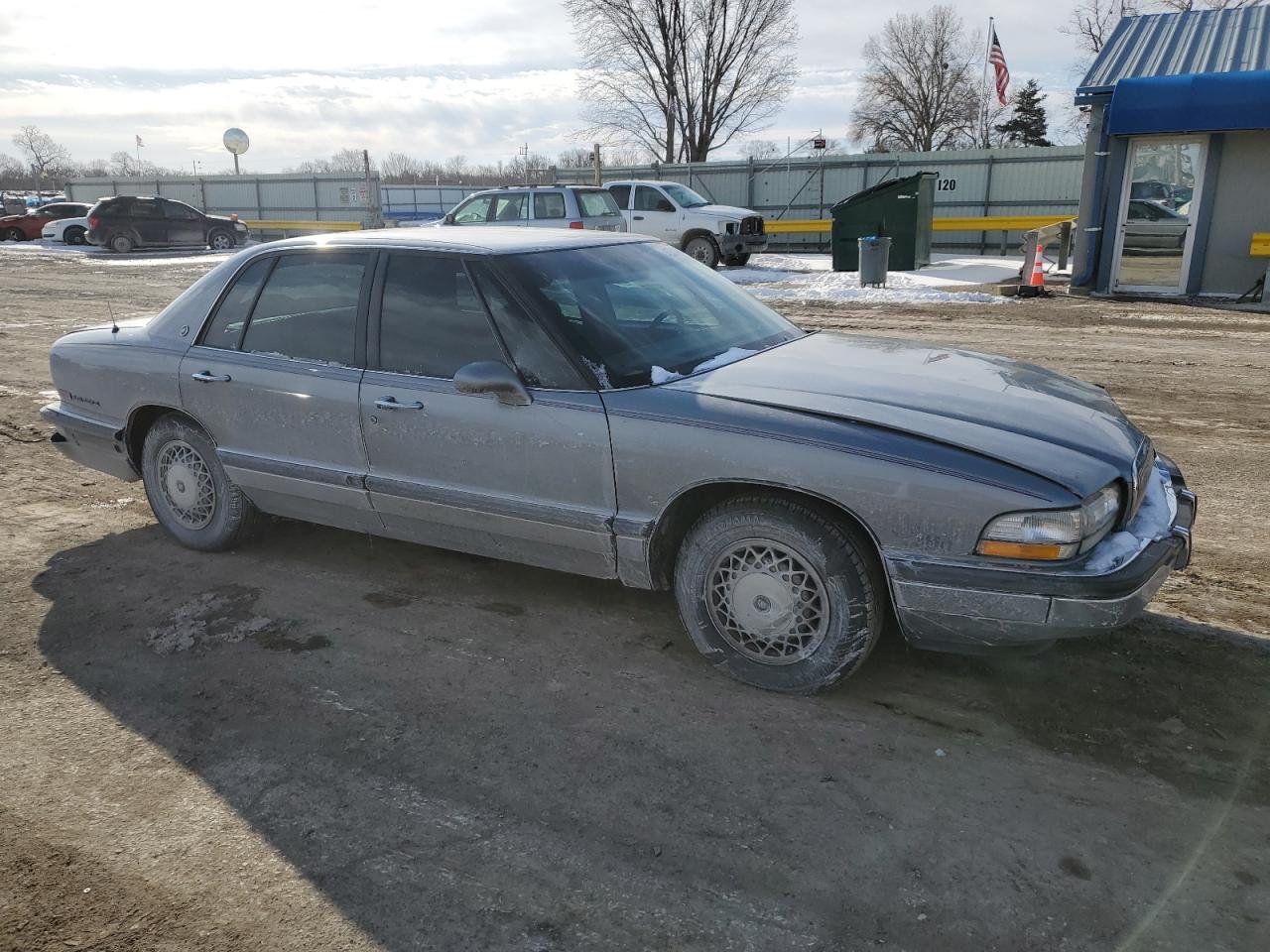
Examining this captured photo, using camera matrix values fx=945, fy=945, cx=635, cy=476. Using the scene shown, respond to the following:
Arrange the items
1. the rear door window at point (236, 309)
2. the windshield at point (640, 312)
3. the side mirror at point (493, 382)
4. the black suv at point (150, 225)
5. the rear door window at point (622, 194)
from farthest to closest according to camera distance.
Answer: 1. the black suv at point (150, 225)
2. the rear door window at point (622, 194)
3. the rear door window at point (236, 309)
4. the windshield at point (640, 312)
5. the side mirror at point (493, 382)

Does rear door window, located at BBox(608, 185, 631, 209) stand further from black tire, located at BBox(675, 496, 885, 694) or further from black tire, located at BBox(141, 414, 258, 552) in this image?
black tire, located at BBox(675, 496, 885, 694)

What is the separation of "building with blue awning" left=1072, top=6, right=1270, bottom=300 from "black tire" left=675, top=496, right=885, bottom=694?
13570 mm

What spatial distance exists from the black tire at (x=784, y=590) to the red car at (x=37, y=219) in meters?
35.9

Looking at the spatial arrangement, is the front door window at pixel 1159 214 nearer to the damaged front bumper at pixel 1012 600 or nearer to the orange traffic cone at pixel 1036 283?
the orange traffic cone at pixel 1036 283

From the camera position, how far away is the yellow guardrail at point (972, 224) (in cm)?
2298

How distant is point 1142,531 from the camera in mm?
3248

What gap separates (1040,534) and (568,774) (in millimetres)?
1678

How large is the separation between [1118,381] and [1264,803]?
6.65 m

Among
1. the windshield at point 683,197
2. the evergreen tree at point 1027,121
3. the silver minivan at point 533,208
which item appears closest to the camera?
the silver minivan at point 533,208

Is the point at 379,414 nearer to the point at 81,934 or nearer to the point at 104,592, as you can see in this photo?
the point at 104,592

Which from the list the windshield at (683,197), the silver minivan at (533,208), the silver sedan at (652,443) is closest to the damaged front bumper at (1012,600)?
the silver sedan at (652,443)

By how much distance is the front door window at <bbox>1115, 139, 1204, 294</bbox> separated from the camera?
49.0ft

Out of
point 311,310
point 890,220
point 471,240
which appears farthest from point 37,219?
point 471,240

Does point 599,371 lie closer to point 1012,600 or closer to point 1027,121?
point 1012,600
